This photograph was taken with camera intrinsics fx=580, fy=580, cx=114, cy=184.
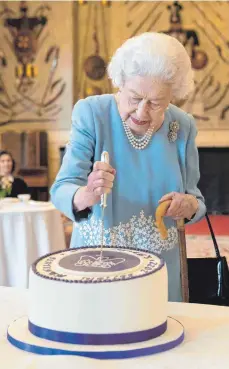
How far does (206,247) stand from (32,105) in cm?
320

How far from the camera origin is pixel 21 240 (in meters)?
3.83

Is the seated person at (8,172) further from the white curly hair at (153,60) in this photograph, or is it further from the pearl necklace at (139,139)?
the white curly hair at (153,60)

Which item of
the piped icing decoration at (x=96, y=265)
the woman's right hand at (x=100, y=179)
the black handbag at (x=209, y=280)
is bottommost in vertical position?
the black handbag at (x=209, y=280)

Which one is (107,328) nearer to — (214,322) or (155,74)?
(214,322)

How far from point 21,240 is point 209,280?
244cm

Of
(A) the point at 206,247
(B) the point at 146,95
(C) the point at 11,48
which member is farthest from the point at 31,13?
(B) the point at 146,95

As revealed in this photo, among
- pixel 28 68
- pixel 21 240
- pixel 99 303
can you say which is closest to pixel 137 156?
pixel 99 303

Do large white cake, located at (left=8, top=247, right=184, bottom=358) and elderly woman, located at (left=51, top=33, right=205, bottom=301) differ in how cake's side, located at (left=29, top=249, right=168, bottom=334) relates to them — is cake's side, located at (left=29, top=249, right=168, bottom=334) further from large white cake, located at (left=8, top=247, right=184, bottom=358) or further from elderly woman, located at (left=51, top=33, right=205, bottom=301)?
elderly woman, located at (left=51, top=33, right=205, bottom=301)

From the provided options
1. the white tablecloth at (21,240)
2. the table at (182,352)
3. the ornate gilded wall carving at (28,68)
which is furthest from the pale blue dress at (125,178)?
the ornate gilded wall carving at (28,68)

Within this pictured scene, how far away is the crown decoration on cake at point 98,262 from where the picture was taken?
1.00 metres

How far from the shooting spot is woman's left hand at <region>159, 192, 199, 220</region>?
4.45 ft

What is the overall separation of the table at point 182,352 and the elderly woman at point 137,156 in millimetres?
275

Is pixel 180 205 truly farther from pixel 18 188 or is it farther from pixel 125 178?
pixel 18 188

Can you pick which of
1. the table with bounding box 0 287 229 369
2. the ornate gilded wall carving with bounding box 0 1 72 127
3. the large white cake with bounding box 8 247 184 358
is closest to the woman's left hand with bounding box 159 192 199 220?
the table with bounding box 0 287 229 369
